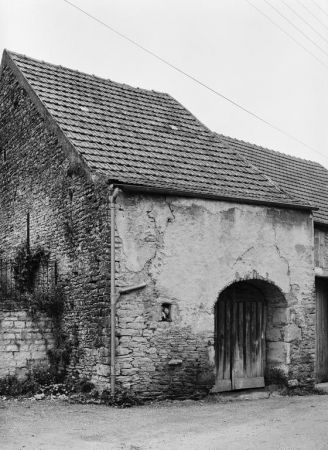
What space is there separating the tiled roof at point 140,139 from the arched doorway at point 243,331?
74.2 inches

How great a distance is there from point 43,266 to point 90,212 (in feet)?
7.74

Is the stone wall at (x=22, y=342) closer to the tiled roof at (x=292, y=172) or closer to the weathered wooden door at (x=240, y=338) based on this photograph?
the weathered wooden door at (x=240, y=338)

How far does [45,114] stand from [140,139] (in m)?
2.00

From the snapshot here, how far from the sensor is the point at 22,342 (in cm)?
1159

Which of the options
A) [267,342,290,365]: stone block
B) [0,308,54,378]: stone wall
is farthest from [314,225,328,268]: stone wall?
[0,308,54,378]: stone wall

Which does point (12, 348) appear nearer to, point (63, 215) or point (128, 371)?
point (128, 371)

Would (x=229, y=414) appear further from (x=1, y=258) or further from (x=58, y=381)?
(x=1, y=258)

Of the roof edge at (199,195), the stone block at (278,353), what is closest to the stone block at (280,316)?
the stone block at (278,353)

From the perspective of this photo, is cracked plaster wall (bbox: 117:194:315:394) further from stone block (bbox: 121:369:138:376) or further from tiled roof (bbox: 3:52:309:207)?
tiled roof (bbox: 3:52:309:207)

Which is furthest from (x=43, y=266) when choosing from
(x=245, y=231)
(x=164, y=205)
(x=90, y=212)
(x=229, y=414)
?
(x=229, y=414)

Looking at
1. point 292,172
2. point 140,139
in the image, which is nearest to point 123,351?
point 140,139

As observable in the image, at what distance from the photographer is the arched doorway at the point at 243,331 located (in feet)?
40.7

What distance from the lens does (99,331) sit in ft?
35.7

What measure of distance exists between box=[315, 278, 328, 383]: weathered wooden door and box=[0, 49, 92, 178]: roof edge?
21.0 feet
